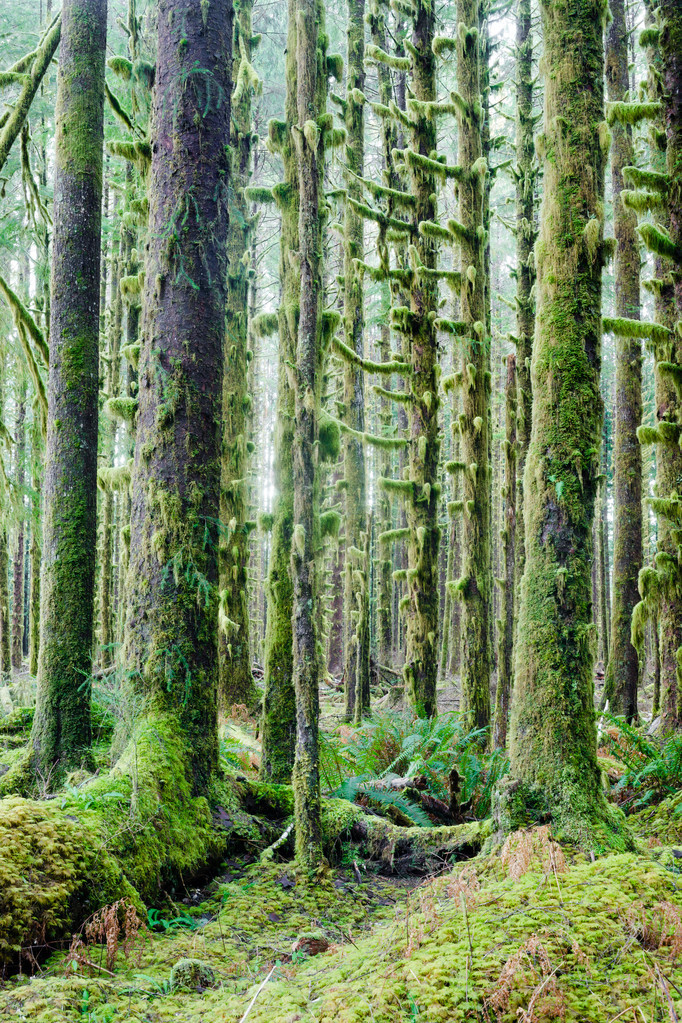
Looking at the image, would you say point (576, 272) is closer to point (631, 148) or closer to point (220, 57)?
point (220, 57)

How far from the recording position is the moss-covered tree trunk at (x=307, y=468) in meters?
4.89

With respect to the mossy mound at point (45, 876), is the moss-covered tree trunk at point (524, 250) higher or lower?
higher

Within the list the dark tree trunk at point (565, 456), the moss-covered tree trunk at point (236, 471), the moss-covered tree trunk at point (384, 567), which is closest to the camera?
the dark tree trunk at point (565, 456)

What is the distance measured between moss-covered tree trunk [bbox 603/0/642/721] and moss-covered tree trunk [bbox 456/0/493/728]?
299 cm

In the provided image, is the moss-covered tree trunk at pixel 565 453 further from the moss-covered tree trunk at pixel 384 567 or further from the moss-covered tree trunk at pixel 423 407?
the moss-covered tree trunk at pixel 384 567

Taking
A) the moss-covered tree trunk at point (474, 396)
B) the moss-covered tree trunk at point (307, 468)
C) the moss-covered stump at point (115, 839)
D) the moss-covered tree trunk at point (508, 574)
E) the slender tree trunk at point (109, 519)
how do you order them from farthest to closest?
the slender tree trunk at point (109, 519) → the moss-covered tree trunk at point (474, 396) → the moss-covered tree trunk at point (508, 574) → the moss-covered tree trunk at point (307, 468) → the moss-covered stump at point (115, 839)

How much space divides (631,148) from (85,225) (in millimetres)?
9896

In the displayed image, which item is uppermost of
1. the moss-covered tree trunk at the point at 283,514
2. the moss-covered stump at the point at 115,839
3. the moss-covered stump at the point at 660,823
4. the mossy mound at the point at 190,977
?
the moss-covered tree trunk at the point at 283,514

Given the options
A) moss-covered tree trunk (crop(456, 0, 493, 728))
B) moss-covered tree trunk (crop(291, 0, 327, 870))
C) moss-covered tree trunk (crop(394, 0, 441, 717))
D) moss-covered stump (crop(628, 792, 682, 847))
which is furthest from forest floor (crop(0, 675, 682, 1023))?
moss-covered tree trunk (crop(394, 0, 441, 717))

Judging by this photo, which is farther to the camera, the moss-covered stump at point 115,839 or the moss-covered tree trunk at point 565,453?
the moss-covered tree trunk at point 565,453

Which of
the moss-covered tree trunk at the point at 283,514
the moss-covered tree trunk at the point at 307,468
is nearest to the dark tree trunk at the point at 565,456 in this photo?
the moss-covered tree trunk at the point at 307,468

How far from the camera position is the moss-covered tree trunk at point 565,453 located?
477 centimetres

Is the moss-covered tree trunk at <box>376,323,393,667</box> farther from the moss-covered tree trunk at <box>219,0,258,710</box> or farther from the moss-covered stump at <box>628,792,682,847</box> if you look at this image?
the moss-covered stump at <box>628,792,682,847</box>

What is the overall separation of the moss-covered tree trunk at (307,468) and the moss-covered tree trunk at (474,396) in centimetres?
423
